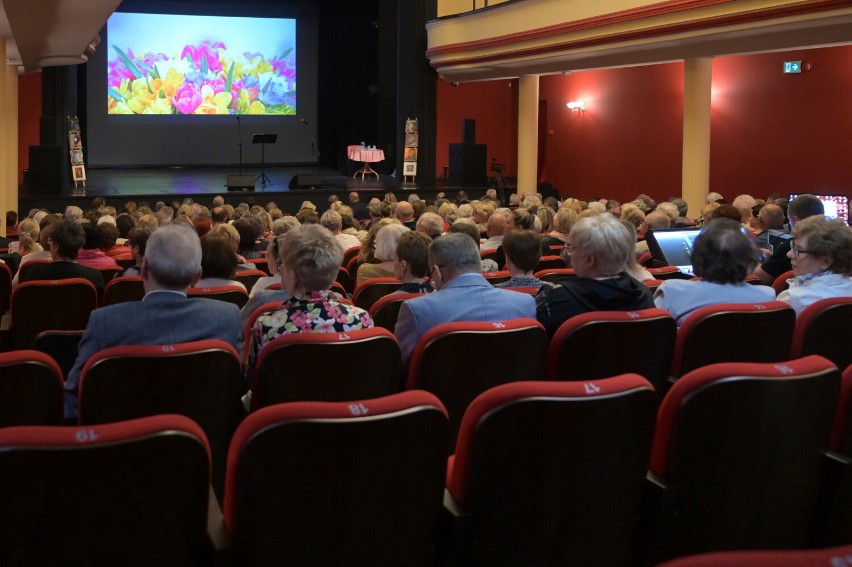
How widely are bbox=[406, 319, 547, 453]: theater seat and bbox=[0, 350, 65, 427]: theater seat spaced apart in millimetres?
992

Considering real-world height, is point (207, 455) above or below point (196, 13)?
below

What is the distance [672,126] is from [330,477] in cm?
1393

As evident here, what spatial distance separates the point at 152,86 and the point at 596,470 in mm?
18511

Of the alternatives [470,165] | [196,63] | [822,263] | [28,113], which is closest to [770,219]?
[822,263]

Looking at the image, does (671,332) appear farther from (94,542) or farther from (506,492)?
(94,542)

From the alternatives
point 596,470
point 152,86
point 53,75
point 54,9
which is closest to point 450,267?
point 596,470

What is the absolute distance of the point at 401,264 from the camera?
13.8ft

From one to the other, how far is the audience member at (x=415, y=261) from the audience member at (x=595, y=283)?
810mm

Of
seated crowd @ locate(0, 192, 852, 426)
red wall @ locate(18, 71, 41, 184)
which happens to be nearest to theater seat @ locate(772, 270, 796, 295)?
seated crowd @ locate(0, 192, 852, 426)

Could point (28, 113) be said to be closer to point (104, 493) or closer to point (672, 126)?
point (672, 126)

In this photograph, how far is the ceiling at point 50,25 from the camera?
743 centimetres

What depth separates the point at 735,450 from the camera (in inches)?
82.2

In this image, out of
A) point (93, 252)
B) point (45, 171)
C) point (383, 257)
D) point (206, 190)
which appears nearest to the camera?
point (383, 257)

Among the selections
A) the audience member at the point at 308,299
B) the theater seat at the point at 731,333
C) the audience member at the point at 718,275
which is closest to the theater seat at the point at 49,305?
the audience member at the point at 308,299
